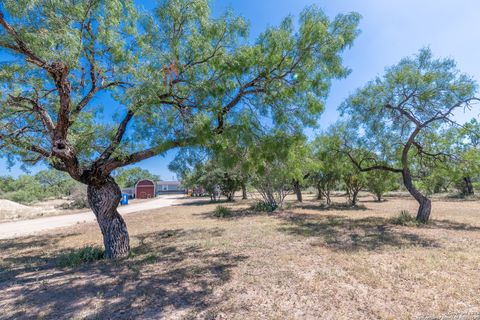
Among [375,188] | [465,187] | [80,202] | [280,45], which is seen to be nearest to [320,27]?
[280,45]

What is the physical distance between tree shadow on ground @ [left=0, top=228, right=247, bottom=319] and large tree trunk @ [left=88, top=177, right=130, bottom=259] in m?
0.43

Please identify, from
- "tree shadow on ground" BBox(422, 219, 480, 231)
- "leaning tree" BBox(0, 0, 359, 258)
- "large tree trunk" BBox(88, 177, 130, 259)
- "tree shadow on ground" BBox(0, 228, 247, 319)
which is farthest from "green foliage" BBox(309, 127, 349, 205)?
"large tree trunk" BBox(88, 177, 130, 259)

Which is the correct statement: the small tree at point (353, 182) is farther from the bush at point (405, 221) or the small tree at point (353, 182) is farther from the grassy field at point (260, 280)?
the grassy field at point (260, 280)

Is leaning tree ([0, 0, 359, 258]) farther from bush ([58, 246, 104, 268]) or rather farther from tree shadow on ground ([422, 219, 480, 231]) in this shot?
tree shadow on ground ([422, 219, 480, 231])

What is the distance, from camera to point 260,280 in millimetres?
4348

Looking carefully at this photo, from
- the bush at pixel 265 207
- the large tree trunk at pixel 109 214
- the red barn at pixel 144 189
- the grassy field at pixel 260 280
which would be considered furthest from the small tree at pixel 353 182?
the red barn at pixel 144 189

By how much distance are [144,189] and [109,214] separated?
4304cm

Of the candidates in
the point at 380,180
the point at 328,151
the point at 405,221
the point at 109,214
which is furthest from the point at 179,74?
the point at 380,180

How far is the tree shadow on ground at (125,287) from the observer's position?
11.2ft

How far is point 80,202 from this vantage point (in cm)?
2352

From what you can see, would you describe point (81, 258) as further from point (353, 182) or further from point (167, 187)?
point (167, 187)

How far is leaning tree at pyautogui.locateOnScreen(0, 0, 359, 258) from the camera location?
4777mm

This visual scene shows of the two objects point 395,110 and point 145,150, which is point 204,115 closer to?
point 145,150

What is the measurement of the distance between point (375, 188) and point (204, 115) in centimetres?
2073
